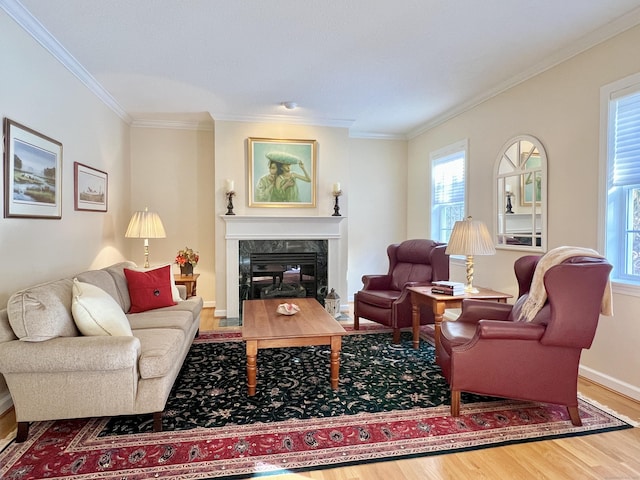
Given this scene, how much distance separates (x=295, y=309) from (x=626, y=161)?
2.78 m

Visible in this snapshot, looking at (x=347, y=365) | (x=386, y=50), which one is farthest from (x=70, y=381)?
(x=386, y=50)

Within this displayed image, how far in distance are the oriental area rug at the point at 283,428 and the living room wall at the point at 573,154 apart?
52cm

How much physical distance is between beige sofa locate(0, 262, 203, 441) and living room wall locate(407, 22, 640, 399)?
3192 millimetres

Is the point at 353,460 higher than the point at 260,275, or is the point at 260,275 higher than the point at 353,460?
the point at 260,275

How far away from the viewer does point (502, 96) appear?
3.96 m

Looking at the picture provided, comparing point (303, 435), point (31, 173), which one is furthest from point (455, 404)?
point (31, 173)

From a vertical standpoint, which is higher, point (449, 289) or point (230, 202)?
point (230, 202)

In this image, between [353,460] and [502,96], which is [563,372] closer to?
[353,460]

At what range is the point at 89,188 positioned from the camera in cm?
380

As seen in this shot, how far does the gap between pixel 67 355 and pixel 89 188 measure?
2322 mm

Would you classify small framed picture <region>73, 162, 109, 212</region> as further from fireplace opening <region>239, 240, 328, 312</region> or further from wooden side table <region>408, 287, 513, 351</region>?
wooden side table <region>408, 287, 513, 351</region>

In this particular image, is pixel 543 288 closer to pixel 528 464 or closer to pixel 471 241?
pixel 471 241

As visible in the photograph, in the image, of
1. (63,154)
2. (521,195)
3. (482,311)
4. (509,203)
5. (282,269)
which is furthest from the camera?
(282,269)

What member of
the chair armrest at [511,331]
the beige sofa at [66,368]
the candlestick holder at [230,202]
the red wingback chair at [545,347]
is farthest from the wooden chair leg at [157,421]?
the candlestick holder at [230,202]
